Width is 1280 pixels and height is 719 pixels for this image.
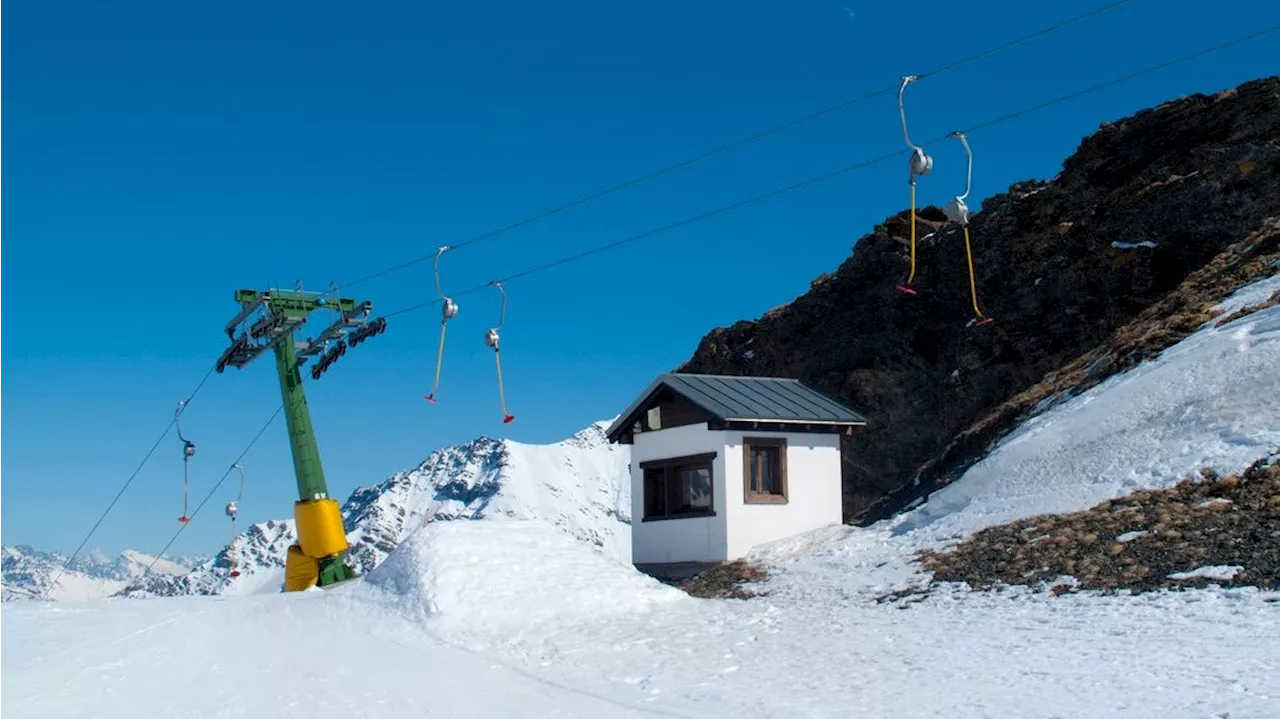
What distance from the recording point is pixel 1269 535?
54.0 feet

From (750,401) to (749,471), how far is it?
204cm

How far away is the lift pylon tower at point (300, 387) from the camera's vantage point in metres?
25.5

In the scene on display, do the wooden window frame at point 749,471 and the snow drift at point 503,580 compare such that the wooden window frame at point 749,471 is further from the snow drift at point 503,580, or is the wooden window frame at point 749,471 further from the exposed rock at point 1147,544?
the exposed rock at point 1147,544

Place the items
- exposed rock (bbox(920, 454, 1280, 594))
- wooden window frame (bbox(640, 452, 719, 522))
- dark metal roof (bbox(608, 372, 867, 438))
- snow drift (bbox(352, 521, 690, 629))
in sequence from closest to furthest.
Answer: exposed rock (bbox(920, 454, 1280, 594)), snow drift (bbox(352, 521, 690, 629)), wooden window frame (bbox(640, 452, 719, 522)), dark metal roof (bbox(608, 372, 867, 438))

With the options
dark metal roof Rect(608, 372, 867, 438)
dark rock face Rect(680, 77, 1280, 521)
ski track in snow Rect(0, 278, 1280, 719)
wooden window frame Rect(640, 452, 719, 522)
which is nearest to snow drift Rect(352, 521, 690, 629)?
ski track in snow Rect(0, 278, 1280, 719)

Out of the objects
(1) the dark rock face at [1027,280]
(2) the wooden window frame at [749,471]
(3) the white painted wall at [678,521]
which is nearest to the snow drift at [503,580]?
(3) the white painted wall at [678,521]

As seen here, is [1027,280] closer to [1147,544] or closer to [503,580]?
[1147,544]

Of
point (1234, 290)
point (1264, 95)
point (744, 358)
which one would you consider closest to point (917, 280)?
point (744, 358)

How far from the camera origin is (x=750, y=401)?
Result: 28.5 metres

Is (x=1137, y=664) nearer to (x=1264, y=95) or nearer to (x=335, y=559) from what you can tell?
(x=335, y=559)

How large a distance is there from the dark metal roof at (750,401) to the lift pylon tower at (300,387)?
23.6ft

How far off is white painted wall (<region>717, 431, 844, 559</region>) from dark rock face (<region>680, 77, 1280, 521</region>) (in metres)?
7.91

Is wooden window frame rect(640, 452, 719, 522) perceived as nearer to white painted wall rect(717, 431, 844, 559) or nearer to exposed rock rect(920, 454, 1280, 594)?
white painted wall rect(717, 431, 844, 559)

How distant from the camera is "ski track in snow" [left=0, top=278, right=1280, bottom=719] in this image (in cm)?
1244
